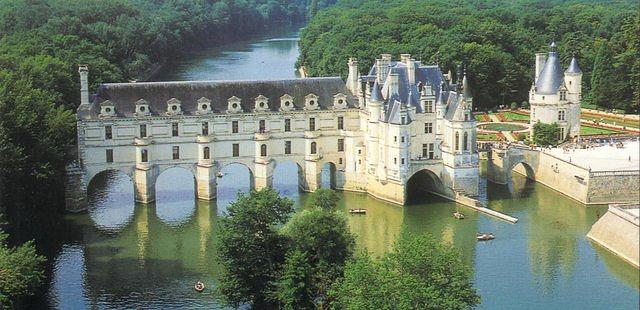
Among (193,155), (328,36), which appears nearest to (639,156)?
(193,155)

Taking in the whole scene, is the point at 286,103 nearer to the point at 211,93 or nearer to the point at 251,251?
the point at 211,93

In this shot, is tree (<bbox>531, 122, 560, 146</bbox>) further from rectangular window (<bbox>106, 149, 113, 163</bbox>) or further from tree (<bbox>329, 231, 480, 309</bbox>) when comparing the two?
tree (<bbox>329, 231, 480, 309</bbox>)

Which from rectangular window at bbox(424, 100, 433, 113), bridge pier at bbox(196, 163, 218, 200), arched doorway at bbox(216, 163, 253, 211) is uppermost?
rectangular window at bbox(424, 100, 433, 113)

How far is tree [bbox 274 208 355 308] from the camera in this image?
3334 centimetres

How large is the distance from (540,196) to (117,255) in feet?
72.9

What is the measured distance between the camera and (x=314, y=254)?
34.8 m

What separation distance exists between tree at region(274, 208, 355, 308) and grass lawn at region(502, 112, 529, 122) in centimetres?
3687

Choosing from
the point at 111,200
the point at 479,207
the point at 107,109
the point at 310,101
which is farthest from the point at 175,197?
the point at 479,207

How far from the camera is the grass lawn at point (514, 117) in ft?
233

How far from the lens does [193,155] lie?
52.9 m

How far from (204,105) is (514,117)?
28120mm

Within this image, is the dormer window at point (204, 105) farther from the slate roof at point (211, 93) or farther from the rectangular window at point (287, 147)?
the rectangular window at point (287, 147)

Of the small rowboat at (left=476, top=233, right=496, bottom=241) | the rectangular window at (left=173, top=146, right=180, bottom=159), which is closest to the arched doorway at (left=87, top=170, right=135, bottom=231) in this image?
the rectangular window at (left=173, top=146, right=180, bottom=159)

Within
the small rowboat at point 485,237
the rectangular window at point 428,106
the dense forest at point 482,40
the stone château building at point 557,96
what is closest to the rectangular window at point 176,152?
the rectangular window at point 428,106
